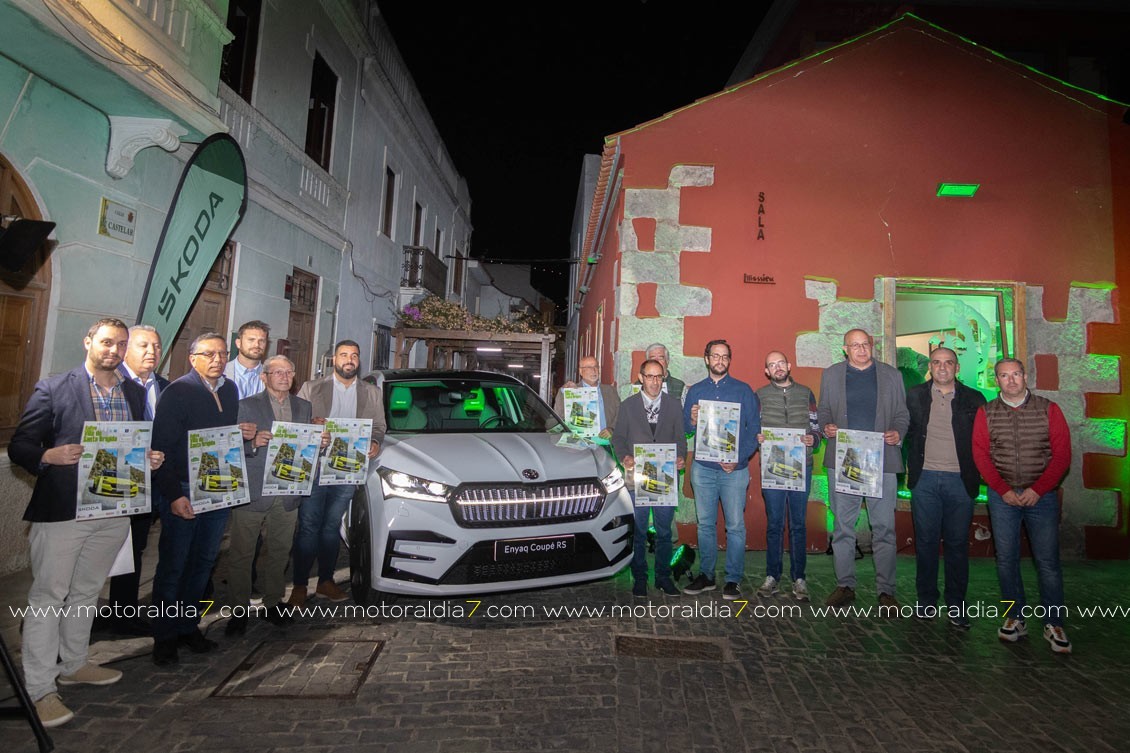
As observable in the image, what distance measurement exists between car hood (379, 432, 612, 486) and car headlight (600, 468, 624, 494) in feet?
0.14

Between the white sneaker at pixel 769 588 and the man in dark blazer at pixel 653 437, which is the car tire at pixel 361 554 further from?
the white sneaker at pixel 769 588

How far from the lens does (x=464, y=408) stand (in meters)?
5.12

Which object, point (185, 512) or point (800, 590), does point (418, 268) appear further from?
point (800, 590)

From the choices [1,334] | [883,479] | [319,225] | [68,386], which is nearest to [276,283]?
[319,225]

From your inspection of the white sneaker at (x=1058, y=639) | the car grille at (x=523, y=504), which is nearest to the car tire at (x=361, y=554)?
the car grille at (x=523, y=504)

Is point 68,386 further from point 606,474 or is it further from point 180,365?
point 180,365

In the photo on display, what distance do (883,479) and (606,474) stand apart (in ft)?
7.56

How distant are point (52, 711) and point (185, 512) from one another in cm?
102

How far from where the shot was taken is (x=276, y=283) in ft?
30.1

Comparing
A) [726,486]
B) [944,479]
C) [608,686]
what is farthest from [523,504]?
[944,479]

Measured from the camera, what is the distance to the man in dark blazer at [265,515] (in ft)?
12.0

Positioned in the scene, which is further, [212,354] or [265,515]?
[265,515]

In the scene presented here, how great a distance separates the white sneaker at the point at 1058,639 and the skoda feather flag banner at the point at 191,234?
7735mm

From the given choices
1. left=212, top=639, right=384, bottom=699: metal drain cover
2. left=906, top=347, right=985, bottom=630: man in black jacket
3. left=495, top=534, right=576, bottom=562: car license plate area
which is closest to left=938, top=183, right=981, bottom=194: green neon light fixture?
left=906, top=347, right=985, bottom=630: man in black jacket
